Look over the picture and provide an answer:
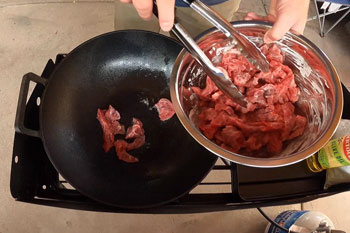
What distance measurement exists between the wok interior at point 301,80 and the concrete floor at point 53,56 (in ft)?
2.09

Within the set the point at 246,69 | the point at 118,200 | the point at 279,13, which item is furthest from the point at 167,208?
the point at 279,13

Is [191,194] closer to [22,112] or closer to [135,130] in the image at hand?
[135,130]

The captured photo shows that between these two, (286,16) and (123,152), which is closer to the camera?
(286,16)

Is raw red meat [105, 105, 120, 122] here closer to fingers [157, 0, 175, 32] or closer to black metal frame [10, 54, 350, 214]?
black metal frame [10, 54, 350, 214]

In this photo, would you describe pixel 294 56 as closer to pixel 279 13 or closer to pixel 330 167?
pixel 279 13

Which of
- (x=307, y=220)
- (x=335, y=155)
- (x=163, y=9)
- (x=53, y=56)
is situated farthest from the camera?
(x=53, y=56)

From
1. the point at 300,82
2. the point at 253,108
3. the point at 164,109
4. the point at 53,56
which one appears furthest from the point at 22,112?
the point at 53,56

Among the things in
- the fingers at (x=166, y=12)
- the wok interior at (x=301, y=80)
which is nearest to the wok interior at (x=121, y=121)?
the wok interior at (x=301, y=80)

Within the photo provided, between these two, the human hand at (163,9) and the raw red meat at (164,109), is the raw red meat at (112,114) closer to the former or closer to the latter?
the raw red meat at (164,109)

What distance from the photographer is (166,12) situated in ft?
2.18

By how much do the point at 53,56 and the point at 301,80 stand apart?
122cm

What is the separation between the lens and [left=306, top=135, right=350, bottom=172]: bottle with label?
74 cm

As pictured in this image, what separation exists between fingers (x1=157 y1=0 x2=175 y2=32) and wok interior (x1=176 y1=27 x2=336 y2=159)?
0.38 feet

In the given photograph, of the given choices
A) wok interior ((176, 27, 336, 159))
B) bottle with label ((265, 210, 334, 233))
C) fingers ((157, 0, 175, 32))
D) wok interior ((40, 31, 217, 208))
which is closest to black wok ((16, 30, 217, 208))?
wok interior ((40, 31, 217, 208))
